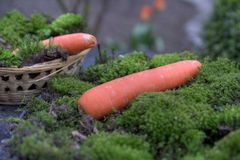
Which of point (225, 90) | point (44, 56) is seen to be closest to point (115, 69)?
point (44, 56)

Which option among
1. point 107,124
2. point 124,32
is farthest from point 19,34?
point 124,32

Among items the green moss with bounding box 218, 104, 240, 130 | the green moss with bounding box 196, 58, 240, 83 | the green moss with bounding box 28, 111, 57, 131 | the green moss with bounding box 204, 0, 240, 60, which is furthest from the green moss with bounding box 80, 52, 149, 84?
the green moss with bounding box 204, 0, 240, 60

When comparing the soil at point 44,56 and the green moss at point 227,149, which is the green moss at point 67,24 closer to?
the soil at point 44,56

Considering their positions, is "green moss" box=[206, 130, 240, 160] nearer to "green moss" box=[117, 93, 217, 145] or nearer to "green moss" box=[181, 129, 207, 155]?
"green moss" box=[181, 129, 207, 155]

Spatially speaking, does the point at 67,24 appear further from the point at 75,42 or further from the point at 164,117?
the point at 164,117

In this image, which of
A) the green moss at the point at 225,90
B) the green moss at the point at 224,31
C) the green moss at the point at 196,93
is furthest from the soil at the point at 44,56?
the green moss at the point at 224,31

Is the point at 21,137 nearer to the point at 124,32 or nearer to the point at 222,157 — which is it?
the point at 222,157
